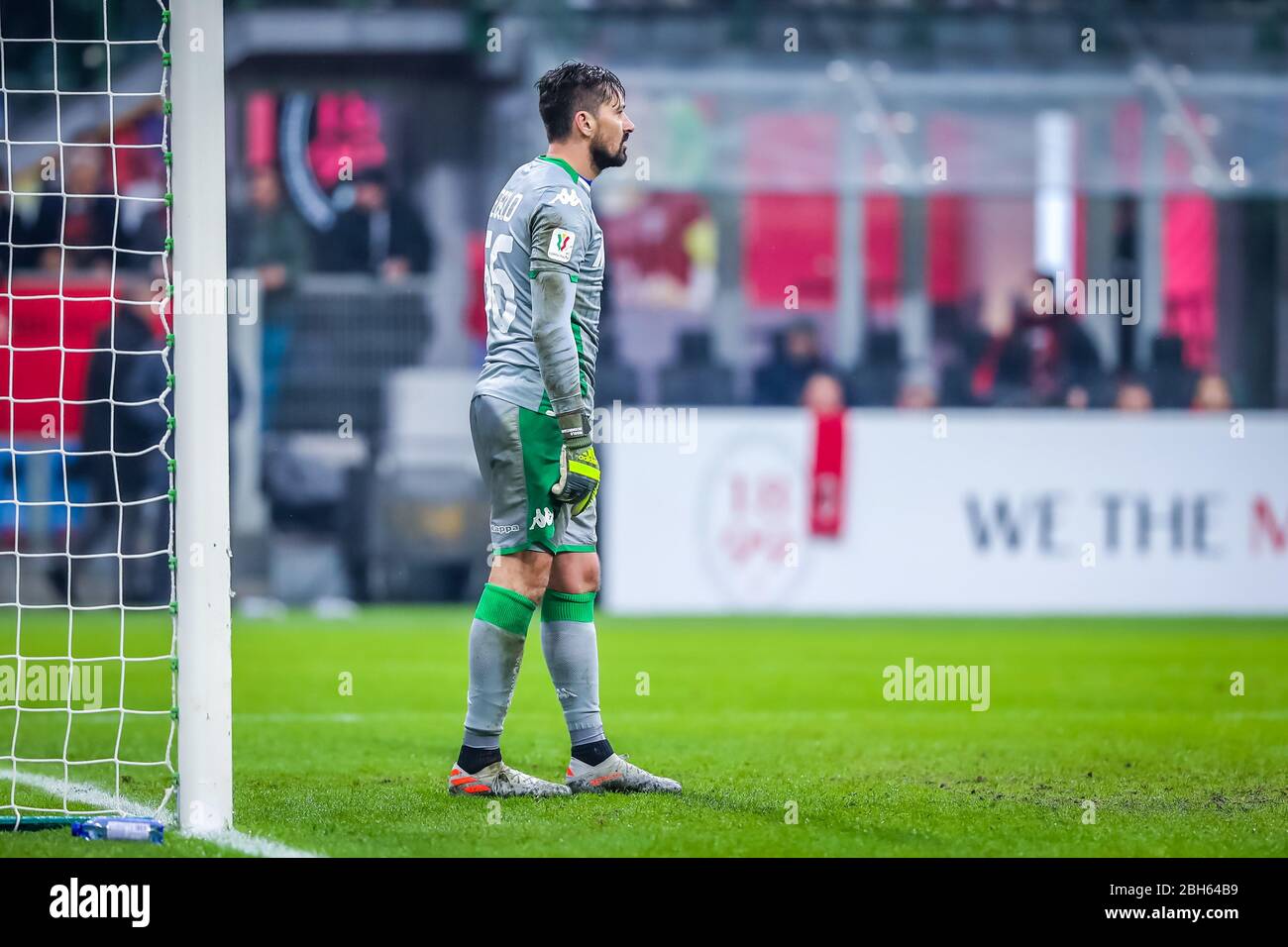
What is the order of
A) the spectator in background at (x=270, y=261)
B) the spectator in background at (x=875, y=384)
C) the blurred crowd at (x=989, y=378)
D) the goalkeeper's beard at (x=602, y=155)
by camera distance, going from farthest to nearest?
the spectator in background at (x=270, y=261), the spectator in background at (x=875, y=384), the blurred crowd at (x=989, y=378), the goalkeeper's beard at (x=602, y=155)

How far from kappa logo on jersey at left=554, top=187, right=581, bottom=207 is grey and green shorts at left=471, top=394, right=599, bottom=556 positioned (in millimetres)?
594

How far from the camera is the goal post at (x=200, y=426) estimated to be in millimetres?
4512

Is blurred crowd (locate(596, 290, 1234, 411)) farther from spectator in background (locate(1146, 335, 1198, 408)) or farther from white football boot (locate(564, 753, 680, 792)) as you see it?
white football boot (locate(564, 753, 680, 792))

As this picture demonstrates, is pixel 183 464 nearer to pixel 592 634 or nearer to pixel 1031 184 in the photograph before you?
pixel 592 634

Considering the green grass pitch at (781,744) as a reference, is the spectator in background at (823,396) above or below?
above

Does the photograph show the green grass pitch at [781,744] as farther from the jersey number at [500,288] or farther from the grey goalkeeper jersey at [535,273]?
the jersey number at [500,288]

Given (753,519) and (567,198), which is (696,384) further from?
(567,198)

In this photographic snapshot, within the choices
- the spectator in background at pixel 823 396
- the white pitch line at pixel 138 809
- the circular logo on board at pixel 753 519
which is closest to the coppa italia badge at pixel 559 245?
the white pitch line at pixel 138 809

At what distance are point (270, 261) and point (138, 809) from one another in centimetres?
1029

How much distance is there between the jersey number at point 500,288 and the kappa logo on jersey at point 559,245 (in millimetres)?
→ 272

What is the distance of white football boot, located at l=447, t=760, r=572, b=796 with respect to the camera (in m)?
5.10

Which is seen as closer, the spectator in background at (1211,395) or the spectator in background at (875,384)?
the spectator in background at (1211,395)

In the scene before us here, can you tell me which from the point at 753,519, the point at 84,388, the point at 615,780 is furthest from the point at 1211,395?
the point at 615,780

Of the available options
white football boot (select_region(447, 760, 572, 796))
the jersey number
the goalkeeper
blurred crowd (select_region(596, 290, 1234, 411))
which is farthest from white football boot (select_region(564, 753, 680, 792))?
blurred crowd (select_region(596, 290, 1234, 411))
